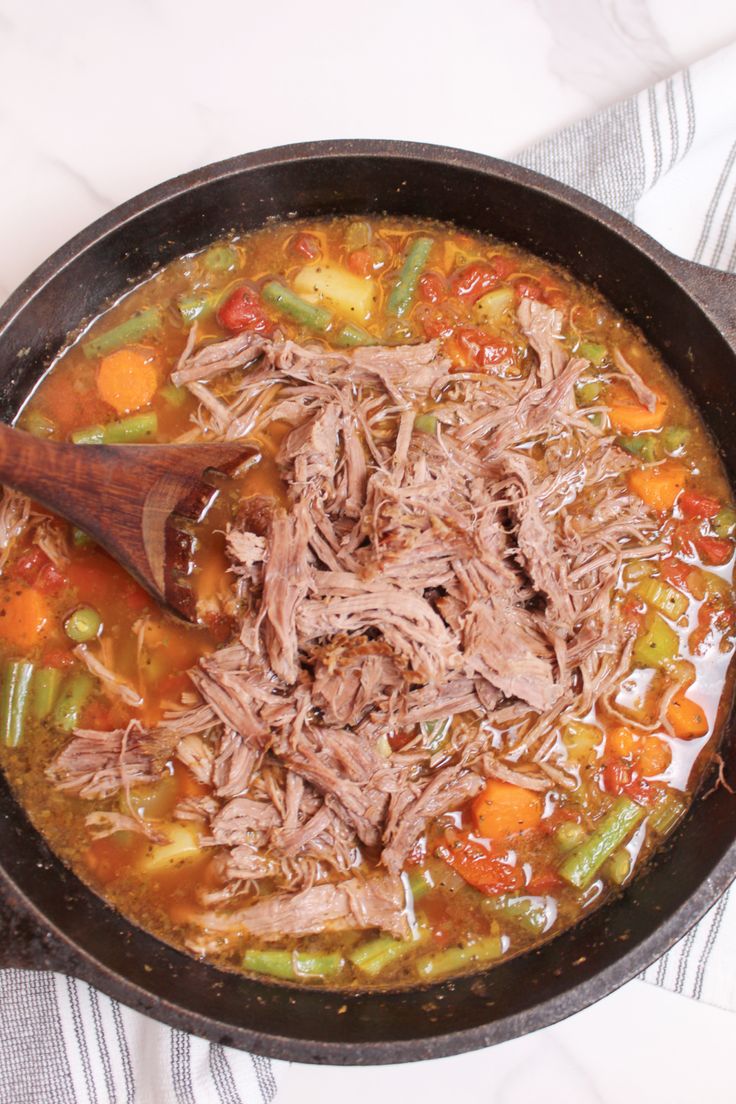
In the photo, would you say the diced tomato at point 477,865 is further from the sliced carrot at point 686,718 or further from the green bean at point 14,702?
the green bean at point 14,702

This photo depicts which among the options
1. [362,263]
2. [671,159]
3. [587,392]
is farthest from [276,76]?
[587,392]

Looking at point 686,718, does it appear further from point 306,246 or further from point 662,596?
point 306,246

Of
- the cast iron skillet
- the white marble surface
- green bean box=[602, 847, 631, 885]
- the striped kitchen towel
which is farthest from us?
the white marble surface

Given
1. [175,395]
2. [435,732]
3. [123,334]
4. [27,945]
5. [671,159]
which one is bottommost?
[27,945]

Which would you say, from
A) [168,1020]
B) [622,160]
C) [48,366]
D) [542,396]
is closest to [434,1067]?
[168,1020]

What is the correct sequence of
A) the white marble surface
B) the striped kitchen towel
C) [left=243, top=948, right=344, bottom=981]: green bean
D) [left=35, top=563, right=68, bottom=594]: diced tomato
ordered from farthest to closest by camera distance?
the white marble surface, the striped kitchen towel, [left=35, top=563, right=68, bottom=594]: diced tomato, [left=243, top=948, right=344, bottom=981]: green bean

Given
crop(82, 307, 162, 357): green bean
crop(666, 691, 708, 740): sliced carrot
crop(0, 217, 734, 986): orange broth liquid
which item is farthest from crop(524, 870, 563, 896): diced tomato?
crop(82, 307, 162, 357): green bean

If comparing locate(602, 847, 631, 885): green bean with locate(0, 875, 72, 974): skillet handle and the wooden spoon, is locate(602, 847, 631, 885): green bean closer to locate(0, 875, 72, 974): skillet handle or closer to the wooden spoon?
the wooden spoon
